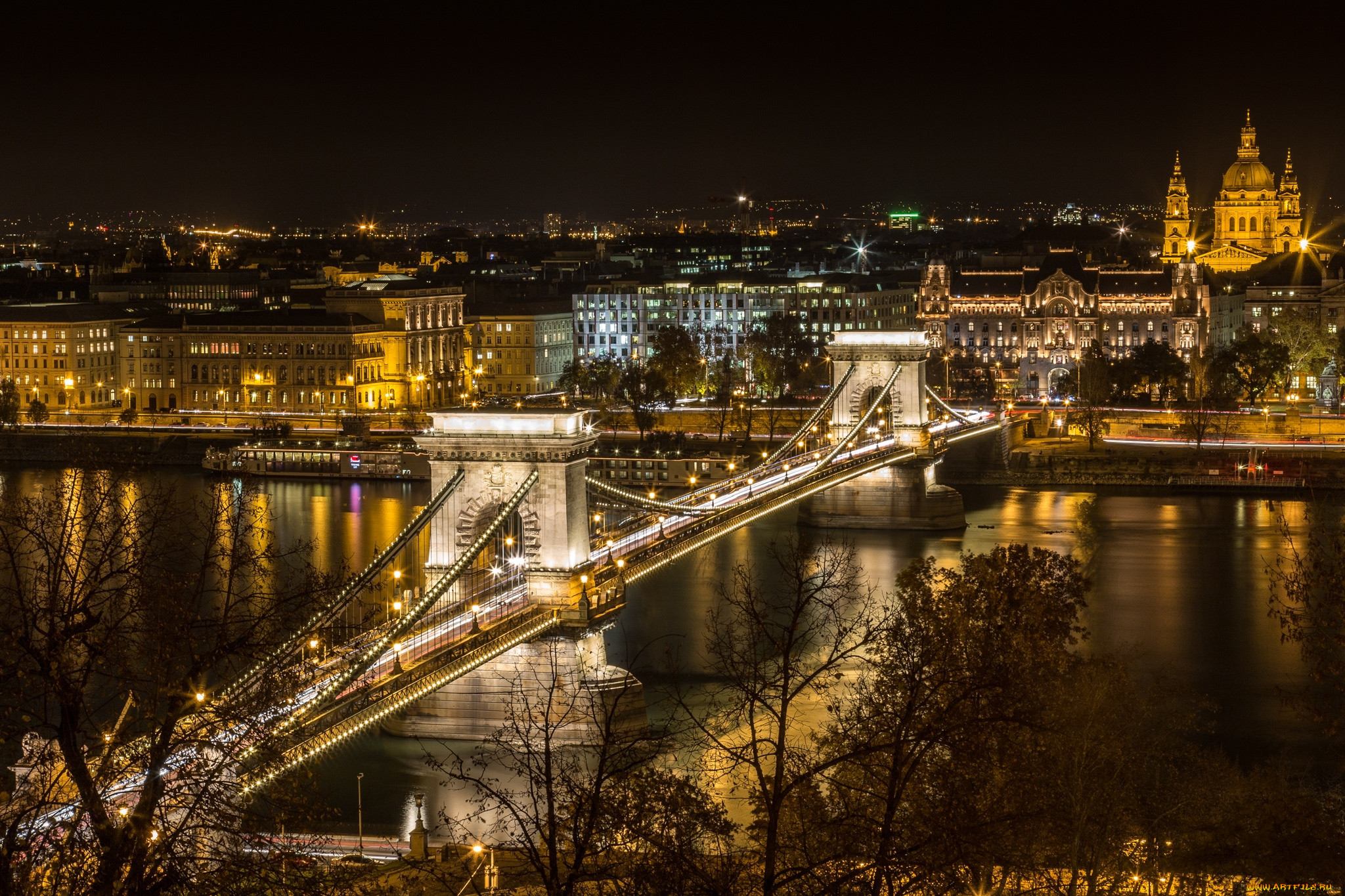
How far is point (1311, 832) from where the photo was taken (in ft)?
30.7

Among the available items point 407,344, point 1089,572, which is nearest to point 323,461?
point 407,344

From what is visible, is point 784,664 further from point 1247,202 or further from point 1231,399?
point 1247,202

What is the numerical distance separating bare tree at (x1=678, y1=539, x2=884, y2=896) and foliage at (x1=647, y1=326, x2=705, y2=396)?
18005 millimetres

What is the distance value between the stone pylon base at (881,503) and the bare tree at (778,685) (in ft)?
6.75

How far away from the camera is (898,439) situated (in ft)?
97.0

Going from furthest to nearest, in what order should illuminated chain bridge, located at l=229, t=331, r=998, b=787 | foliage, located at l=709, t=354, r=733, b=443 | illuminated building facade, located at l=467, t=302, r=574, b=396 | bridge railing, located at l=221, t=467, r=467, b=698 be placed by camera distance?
illuminated building facade, located at l=467, t=302, r=574, b=396, foliage, located at l=709, t=354, r=733, b=443, illuminated chain bridge, located at l=229, t=331, r=998, b=787, bridge railing, located at l=221, t=467, r=467, b=698

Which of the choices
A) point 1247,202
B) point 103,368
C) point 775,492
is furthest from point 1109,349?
point 775,492

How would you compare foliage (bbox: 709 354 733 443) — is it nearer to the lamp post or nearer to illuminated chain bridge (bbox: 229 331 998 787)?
illuminated chain bridge (bbox: 229 331 998 787)

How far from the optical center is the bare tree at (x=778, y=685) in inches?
278

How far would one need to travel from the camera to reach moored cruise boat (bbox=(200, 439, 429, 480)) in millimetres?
34656

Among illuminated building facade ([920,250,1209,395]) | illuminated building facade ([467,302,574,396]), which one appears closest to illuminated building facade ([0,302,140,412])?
illuminated building facade ([467,302,574,396])

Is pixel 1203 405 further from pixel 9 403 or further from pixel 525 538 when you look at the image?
pixel 525 538

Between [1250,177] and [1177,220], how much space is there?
289 centimetres

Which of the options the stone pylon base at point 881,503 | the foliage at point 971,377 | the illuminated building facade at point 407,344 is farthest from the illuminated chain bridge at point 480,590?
the foliage at point 971,377
